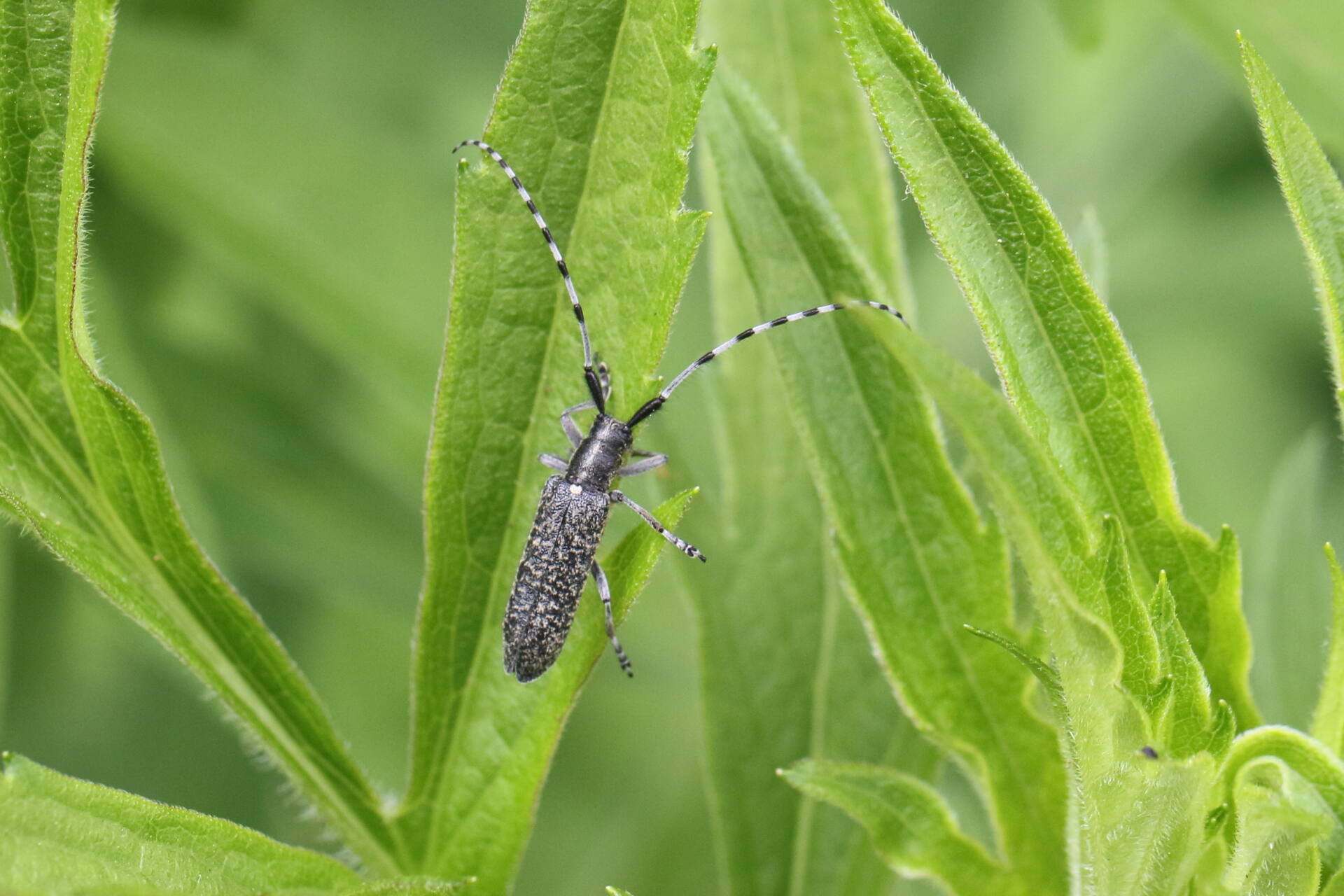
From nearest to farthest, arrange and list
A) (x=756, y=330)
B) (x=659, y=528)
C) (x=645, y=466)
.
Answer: (x=659, y=528)
(x=756, y=330)
(x=645, y=466)

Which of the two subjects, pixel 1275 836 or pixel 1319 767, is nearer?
pixel 1275 836

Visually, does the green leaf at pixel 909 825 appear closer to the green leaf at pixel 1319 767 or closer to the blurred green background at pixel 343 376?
the green leaf at pixel 1319 767

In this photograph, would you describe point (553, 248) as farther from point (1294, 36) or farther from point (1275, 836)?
point (1294, 36)

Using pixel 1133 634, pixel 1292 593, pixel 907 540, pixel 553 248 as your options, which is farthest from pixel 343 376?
pixel 1133 634

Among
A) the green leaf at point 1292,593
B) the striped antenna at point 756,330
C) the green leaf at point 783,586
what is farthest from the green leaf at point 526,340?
the green leaf at point 1292,593

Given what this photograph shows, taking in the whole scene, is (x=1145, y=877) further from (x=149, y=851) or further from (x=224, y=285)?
(x=224, y=285)

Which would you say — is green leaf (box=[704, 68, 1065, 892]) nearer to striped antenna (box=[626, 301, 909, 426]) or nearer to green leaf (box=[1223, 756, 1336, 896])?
striped antenna (box=[626, 301, 909, 426])
